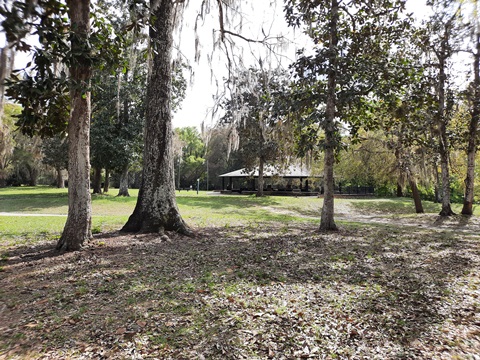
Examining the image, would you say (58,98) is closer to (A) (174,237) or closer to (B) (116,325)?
(A) (174,237)

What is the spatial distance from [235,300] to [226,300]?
0.11m

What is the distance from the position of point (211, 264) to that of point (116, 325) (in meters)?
2.27

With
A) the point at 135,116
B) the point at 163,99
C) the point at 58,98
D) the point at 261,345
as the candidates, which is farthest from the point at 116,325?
the point at 135,116

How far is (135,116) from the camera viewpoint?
19.5 m

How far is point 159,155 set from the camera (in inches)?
288

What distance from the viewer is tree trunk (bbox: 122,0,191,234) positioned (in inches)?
287

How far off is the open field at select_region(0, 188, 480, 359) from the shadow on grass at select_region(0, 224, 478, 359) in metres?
0.02

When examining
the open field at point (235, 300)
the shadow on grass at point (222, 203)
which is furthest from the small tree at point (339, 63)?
the shadow on grass at point (222, 203)

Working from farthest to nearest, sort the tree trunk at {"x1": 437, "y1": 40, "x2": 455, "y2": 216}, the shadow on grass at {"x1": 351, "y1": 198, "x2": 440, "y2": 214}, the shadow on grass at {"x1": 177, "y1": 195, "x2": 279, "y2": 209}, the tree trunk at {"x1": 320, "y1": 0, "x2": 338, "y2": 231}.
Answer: the shadow on grass at {"x1": 351, "y1": 198, "x2": 440, "y2": 214} < the shadow on grass at {"x1": 177, "y1": 195, "x2": 279, "y2": 209} < the tree trunk at {"x1": 437, "y1": 40, "x2": 455, "y2": 216} < the tree trunk at {"x1": 320, "y1": 0, "x2": 338, "y2": 231}

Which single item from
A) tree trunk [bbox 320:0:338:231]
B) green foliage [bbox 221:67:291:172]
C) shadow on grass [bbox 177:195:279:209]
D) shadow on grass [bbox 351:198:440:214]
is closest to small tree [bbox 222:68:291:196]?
green foliage [bbox 221:67:291:172]

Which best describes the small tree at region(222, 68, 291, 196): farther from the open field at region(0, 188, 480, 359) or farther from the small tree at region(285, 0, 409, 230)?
the open field at region(0, 188, 480, 359)

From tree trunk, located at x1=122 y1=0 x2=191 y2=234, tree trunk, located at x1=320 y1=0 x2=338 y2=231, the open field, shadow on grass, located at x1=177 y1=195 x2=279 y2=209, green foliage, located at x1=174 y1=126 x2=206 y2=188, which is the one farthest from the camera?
green foliage, located at x1=174 y1=126 x2=206 y2=188

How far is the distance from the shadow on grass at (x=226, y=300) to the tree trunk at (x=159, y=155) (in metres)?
0.98

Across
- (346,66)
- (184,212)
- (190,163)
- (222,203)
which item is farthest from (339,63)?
(190,163)
